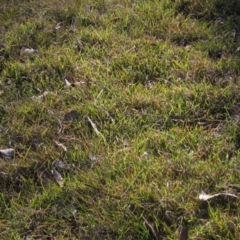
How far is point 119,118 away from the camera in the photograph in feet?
8.93

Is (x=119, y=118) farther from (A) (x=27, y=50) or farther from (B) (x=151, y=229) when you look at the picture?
(A) (x=27, y=50)

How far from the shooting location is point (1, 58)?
10.8 feet

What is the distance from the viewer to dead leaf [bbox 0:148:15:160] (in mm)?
2561

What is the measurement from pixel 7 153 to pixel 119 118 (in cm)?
61

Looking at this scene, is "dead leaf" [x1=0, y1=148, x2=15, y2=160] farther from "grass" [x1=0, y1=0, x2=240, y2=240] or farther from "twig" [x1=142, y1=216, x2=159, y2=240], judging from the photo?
"twig" [x1=142, y1=216, x2=159, y2=240]

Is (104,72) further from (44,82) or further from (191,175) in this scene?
(191,175)

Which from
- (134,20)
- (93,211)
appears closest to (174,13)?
(134,20)

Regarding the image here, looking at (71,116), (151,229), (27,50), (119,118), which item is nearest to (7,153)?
(71,116)

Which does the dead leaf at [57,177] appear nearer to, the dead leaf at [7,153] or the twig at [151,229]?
the dead leaf at [7,153]

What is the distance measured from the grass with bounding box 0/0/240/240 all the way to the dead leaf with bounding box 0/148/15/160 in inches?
1.2

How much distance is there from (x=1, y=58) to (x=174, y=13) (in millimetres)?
1237

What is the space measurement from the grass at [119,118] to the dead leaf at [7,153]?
3cm

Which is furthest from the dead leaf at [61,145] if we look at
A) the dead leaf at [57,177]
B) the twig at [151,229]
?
the twig at [151,229]

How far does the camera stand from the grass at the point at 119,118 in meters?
2.19
